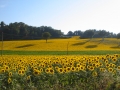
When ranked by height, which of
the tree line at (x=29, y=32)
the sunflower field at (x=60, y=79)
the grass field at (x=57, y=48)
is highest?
the tree line at (x=29, y=32)

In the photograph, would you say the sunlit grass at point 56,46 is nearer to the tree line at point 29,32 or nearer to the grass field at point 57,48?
the grass field at point 57,48

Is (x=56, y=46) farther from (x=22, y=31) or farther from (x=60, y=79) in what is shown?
(x=60, y=79)

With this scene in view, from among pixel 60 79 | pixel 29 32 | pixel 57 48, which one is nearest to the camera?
pixel 60 79

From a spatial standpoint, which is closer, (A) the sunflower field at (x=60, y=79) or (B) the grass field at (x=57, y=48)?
(A) the sunflower field at (x=60, y=79)

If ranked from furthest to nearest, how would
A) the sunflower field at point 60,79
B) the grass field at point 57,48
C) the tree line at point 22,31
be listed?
the tree line at point 22,31, the grass field at point 57,48, the sunflower field at point 60,79

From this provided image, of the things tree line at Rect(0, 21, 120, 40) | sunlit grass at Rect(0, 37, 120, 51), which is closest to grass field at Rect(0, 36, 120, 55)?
sunlit grass at Rect(0, 37, 120, 51)

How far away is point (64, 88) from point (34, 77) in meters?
1.11

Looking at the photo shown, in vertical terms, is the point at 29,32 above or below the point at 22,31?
below

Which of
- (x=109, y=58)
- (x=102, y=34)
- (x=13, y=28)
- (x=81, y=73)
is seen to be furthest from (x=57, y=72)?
(x=102, y=34)

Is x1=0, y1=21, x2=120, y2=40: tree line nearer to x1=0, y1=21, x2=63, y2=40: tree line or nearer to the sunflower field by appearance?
x1=0, y1=21, x2=63, y2=40: tree line

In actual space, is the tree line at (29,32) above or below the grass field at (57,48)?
above

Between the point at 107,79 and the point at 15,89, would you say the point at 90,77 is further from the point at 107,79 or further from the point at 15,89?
the point at 15,89

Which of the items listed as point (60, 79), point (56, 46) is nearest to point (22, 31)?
point (56, 46)

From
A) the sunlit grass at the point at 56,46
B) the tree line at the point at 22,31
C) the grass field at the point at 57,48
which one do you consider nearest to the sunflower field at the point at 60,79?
the grass field at the point at 57,48
